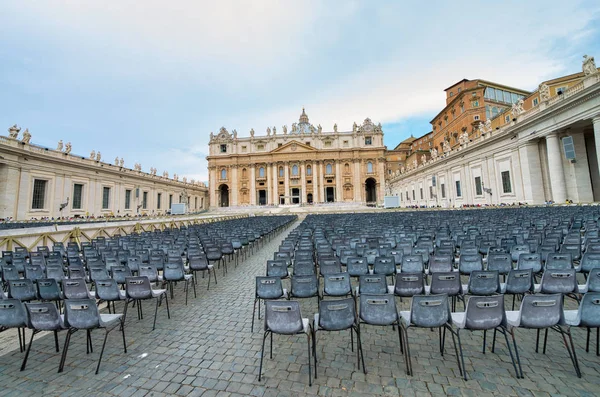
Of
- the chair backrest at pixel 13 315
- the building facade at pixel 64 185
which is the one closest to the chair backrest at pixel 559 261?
the chair backrest at pixel 13 315

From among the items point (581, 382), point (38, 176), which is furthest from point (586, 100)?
point (38, 176)

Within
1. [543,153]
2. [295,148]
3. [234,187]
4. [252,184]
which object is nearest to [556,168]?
[543,153]

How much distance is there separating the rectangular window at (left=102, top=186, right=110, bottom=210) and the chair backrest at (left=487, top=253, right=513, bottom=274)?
4196 cm

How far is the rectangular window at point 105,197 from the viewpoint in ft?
113

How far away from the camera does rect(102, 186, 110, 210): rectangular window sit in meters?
34.3

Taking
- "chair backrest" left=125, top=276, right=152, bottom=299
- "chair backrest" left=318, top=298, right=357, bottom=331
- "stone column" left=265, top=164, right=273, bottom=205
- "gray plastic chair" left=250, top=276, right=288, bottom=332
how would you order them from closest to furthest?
"chair backrest" left=318, top=298, right=357, bottom=331
"gray plastic chair" left=250, top=276, right=288, bottom=332
"chair backrest" left=125, top=276, right=152, bottom=299
"stone column" left=265, top=164, right=273, bottom=205

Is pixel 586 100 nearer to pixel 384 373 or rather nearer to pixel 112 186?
pixel 384 373

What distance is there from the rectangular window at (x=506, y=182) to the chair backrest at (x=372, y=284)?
2863 cm

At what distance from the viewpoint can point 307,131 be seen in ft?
226

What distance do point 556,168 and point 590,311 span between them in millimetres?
24611

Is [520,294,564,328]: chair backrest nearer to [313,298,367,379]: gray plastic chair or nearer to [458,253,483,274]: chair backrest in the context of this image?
[313,298,367,379]: gray plastic chair

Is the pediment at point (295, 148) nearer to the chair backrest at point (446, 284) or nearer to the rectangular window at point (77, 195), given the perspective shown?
the rectangular window at point (77, 195)

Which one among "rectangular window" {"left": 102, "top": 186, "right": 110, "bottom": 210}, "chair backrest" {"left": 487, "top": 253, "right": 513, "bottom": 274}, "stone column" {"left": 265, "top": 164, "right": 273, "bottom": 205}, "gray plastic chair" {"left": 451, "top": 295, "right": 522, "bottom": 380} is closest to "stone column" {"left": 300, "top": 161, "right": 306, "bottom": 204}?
"stone column" {"left": 265, "top": 164, "right": 273, "bottom": 205}

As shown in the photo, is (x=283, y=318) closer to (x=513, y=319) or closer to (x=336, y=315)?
(x=336, y=315)
